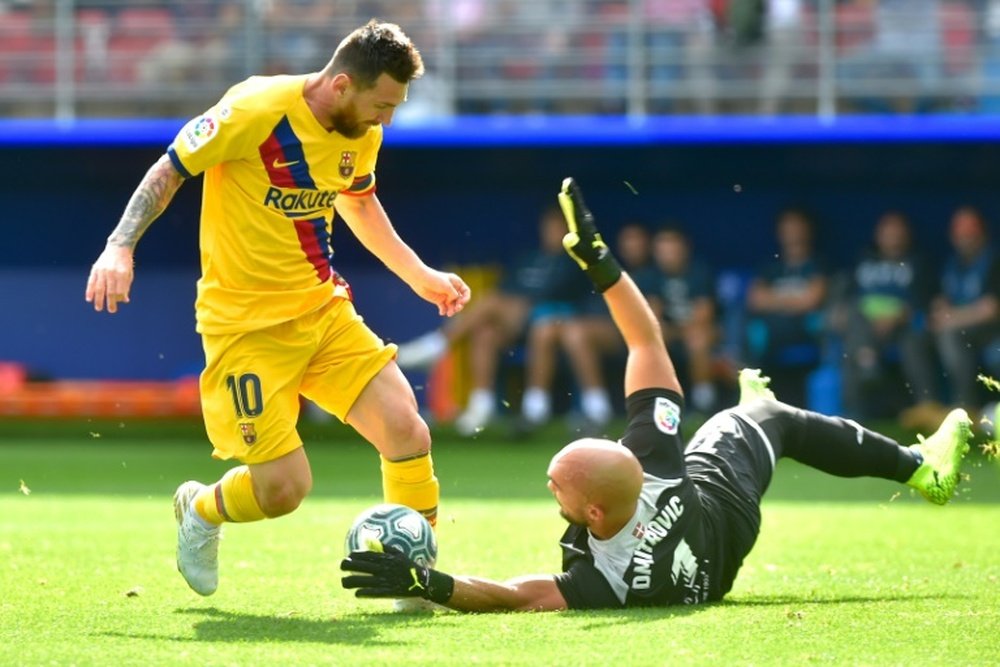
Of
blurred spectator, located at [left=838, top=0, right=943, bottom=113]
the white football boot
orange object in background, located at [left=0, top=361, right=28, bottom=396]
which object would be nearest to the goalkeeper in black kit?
the white football boot

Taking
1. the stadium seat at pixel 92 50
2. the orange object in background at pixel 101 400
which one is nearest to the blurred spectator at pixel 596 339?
the orange object in background at pixel 101 400

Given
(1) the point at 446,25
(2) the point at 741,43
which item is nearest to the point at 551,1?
(1) the point at 446,25

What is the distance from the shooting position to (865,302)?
1429cm

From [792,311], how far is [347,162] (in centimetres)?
868

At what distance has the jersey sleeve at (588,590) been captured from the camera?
587cm

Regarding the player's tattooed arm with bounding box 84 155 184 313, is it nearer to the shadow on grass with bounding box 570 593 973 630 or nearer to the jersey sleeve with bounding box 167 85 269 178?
the jersey sleeve with bounding box 167 85 269 178

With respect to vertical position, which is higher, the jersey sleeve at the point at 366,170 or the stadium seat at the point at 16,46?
the stadium seat at the point at 16,46

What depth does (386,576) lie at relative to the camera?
18.2 feet

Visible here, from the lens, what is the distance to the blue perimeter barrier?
14.5 metres

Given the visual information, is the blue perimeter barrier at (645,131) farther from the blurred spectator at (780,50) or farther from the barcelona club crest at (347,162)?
the barcelona club crest at (347,162)

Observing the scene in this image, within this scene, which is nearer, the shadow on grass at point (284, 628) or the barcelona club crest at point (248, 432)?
the shadow on grass at point (284, 628)

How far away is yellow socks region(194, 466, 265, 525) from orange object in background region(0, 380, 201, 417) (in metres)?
8.39

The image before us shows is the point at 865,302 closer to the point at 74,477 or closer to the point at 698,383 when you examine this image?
the point at 698,383

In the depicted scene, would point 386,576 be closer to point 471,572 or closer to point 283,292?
point 283,292
